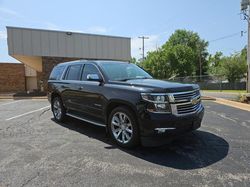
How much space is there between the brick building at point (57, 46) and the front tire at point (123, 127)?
13.9 meters

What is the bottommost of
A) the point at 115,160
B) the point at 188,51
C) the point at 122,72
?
the point at 115,160

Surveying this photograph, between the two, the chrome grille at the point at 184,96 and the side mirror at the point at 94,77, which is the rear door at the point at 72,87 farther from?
the chrome grille at the point at 184,96

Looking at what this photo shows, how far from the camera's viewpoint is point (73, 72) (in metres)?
7.26

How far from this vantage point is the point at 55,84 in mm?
8023

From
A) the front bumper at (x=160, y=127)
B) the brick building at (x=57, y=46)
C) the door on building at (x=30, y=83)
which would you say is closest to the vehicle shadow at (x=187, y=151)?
the front bumper at (x=160, y=127)

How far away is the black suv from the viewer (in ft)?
15.4

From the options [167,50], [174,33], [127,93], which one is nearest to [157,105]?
[127,93]

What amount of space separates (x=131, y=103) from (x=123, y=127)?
0.66 meters

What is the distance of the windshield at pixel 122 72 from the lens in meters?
5.95

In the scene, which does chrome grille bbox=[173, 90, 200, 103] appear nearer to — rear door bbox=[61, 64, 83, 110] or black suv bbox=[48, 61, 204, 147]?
black suv bbox=[48, 61, 204, 147]

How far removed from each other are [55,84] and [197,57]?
6213 cm

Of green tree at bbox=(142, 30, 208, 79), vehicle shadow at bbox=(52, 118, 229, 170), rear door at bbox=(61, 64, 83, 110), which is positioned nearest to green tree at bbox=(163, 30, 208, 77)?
green tree at bbox=(142, 30, 208, 79)

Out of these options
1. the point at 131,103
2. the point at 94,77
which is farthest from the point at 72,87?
the point at 131,103

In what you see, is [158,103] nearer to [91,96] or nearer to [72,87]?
[91,96]
